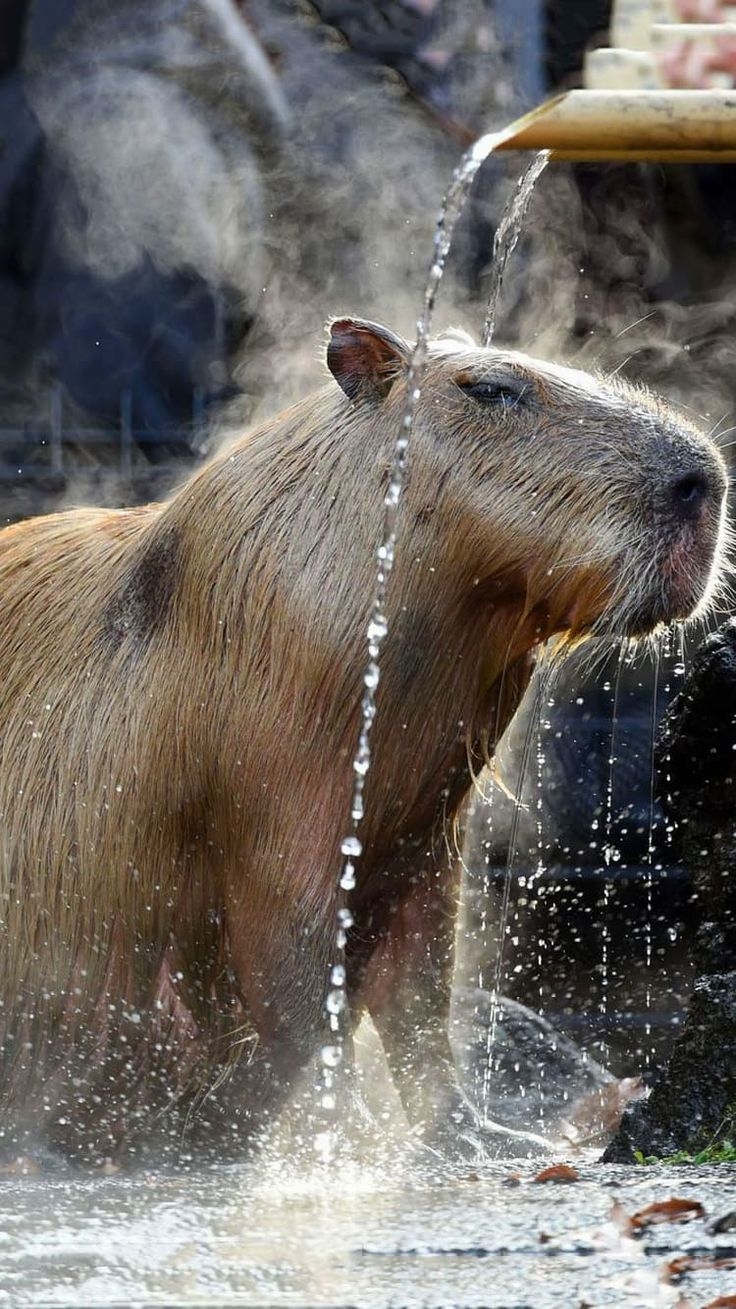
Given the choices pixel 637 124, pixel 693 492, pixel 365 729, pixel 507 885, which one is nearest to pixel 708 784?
pixel 507 885

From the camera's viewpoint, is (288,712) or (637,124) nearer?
(288,712)

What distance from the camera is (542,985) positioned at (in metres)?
7.48

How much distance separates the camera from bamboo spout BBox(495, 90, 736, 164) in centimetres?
417

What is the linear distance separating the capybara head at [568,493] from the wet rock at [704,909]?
2.30 ft

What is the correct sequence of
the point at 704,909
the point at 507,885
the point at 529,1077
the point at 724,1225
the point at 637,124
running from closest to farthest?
1. the point at 724,1225
2. the point at 637,124
3. the point at 704,909
4. the point at 507,885
5. the point at 529,1077

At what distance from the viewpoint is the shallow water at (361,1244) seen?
2354mm

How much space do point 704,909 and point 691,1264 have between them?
201cm

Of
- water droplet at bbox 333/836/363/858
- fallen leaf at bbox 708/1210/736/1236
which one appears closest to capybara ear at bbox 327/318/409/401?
water droplet at bbox 333/836/363/858

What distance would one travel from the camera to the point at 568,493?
365 centimetres

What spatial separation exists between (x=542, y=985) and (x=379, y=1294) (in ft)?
17.0

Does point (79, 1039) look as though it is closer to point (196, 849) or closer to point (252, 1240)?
point (196, 849)

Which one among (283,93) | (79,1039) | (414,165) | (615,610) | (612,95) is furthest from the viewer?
(283,93)

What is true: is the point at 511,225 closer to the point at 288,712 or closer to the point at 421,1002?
the point at 288,712

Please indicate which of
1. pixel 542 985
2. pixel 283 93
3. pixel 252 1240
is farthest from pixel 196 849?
pixel 283 93
